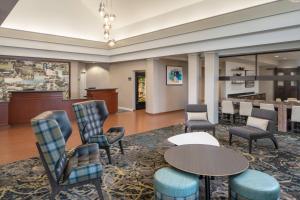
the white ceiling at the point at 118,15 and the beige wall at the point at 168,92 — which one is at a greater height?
the white ceiling at the point at 118,15

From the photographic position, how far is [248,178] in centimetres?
242

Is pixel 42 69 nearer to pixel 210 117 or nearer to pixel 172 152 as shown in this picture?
pixel 210 117

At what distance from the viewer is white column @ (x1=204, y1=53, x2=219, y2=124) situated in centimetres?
740

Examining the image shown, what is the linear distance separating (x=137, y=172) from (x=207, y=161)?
135cm

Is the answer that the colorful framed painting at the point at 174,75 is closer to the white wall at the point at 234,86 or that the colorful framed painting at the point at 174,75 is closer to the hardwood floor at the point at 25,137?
the hardwood floor at the point at 25,137

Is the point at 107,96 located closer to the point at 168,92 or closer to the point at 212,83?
the point at 168,92

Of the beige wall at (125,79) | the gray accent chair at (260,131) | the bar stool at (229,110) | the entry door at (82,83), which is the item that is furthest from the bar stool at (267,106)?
the entry door at (82,83)

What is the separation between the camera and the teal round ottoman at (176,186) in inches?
89.7

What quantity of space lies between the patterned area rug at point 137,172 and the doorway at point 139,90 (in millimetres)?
5915

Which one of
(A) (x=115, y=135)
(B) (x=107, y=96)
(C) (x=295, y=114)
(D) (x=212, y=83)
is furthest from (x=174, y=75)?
(A) (x=115, y=135)

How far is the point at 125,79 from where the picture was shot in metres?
11.4

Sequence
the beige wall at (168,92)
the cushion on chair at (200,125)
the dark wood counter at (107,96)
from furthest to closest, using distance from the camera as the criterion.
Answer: the beige wall at (168,92) < the dark wood counter at (107,96) < the cushion on chair at (200,125)

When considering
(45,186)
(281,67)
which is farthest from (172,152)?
(281,67)

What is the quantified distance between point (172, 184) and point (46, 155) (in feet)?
4.72
